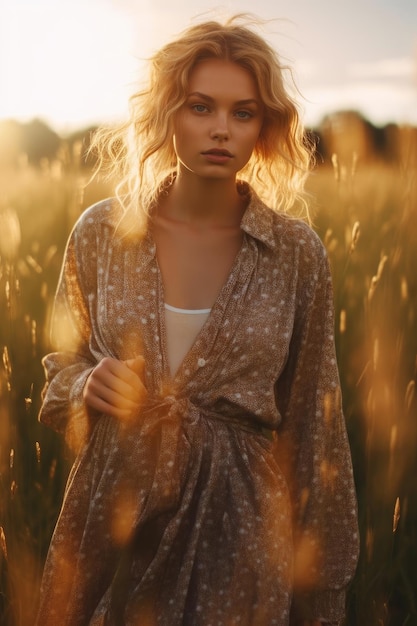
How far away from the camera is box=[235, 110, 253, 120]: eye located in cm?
150

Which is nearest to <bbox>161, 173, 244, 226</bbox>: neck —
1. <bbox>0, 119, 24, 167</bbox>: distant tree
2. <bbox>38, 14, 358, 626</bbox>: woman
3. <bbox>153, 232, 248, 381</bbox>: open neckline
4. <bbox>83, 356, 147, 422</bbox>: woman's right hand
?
<bbox>38, 14, 358, 626</bbox>: woman

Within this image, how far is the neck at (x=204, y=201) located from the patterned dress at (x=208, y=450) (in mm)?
48

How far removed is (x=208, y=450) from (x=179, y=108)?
2.28ft

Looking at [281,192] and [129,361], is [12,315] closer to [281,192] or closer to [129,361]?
[129,361]

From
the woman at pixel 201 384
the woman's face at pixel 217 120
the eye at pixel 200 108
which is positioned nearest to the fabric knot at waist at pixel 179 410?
the woman at pixel 201 384

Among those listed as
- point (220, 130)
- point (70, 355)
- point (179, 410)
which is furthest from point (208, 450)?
point (220, 130)

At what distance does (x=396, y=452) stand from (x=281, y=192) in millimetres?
691

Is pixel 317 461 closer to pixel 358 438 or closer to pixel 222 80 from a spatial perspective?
pixel 358 438

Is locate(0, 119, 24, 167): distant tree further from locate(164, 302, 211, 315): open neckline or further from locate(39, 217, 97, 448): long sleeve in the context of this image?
locate(164, 302, 211, 315): open neckline

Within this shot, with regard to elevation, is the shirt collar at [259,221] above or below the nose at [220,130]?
below

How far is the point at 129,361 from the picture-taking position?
1.33m

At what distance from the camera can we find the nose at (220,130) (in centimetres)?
142

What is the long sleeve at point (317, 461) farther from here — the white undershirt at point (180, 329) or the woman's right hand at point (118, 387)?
the woman's right hand at point (118, 387)

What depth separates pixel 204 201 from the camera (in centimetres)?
157
